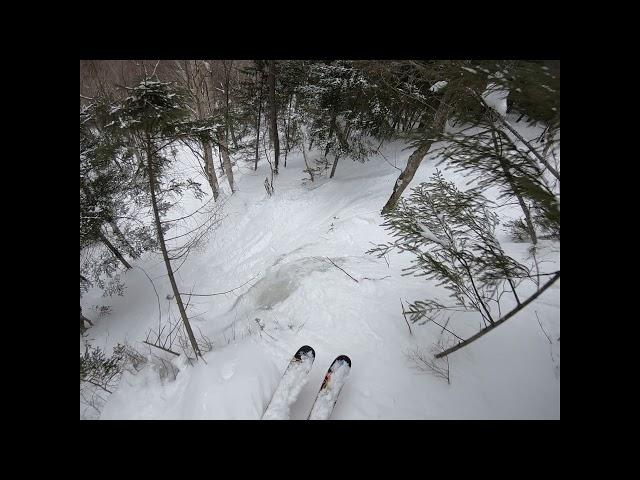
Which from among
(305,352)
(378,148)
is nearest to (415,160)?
(378,148)

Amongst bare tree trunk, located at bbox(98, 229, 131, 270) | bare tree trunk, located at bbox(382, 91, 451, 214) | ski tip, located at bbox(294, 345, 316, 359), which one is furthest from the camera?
bare tree trunk, located at bbox(98, 229, 131, 270)

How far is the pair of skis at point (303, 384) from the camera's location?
10.9 ft

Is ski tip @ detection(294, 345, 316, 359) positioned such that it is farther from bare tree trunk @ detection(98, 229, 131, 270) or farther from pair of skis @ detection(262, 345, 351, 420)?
bare tree trunk @ detection(98, 229, 131, 270)

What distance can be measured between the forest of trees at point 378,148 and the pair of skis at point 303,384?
4.00 feet

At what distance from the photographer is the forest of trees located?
7.75 ft

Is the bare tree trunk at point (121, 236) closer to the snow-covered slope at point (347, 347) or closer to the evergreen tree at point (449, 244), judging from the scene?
the snow-covered slope at point (347, 347)

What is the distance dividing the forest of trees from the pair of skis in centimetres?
122

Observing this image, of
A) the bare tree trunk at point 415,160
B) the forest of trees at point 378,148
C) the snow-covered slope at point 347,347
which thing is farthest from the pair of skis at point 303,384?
the bare tree trunk at point 415,160

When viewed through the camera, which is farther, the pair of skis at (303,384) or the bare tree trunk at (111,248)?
the bare tree trunk at (111,248)

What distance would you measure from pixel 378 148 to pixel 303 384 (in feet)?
38.8

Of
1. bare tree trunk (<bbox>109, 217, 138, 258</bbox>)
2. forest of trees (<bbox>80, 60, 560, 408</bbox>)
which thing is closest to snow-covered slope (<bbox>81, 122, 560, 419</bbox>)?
forest of trees (<bbox>80, 60, 560, 408</bbox>)

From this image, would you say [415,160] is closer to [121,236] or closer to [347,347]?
[347,347]
